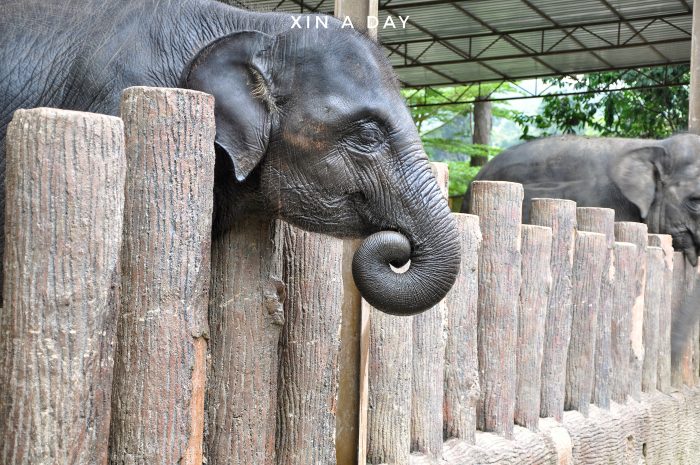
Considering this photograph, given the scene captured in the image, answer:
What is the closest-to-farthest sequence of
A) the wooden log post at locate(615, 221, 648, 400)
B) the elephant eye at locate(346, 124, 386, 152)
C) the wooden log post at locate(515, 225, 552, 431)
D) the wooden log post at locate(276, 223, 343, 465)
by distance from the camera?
the elephant eye at locate(346, 124, 386, 152) → the wooden log post at locate(276, 223, 343, 465) → the wooden log post at locate(515, 225, 552, 431) → the wooden log post at locate(615, 221, 648, 400)

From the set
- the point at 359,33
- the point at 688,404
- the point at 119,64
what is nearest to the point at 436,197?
the point at 359,33

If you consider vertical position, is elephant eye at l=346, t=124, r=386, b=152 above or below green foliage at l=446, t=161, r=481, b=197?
below

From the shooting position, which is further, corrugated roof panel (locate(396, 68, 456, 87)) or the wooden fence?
corrugated roof panel (locate(396, 68, 456, 87))

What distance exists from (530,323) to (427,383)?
30.2 inches

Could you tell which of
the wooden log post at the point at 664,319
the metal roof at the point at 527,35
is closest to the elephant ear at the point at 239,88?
the wooden log post at the point at 664,319

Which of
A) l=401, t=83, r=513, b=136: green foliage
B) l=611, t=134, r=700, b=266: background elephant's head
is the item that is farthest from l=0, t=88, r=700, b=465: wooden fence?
l=401, t=83, r=513, b=136: green foliage

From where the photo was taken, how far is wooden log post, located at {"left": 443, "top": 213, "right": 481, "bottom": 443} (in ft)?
11.9

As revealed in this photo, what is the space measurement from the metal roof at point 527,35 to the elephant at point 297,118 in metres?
8.87

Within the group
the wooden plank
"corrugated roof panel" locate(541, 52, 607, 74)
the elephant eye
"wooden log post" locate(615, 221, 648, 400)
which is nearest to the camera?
the elephant eye

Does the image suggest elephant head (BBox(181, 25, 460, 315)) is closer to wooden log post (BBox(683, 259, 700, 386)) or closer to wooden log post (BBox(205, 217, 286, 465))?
wooden log post (BBox(205, 217, 286, 465))

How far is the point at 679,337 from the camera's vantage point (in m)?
2.14

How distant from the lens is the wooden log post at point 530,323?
4027 millimetres

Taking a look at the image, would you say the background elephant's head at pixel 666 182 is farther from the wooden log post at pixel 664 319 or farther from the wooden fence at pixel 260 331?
the wooden fence at pixel 260 331

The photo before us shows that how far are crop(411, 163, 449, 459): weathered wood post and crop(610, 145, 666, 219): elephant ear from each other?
12.2ft
